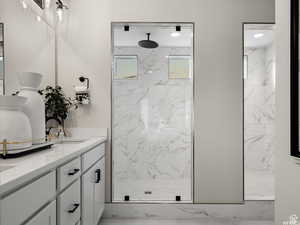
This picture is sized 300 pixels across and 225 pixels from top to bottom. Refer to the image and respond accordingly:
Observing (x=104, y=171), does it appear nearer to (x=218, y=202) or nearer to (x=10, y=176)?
(x=218, y=202)

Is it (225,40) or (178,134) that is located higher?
(225,40)

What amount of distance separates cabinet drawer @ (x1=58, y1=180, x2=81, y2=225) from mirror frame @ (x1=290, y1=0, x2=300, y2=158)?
1367mm

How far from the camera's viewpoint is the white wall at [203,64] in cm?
248

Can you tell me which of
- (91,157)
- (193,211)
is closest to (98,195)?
(91,157)

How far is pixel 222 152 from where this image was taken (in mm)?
2492

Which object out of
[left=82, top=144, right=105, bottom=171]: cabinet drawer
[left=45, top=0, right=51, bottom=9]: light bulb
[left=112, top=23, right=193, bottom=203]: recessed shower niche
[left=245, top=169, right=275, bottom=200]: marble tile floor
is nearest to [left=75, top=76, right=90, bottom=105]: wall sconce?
[left=112, top=23, right=193, bottom=203]: recessed shower niche

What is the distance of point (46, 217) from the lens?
104 cm

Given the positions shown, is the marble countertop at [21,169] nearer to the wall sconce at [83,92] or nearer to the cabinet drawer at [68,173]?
the cabinet drawer at [68,173]

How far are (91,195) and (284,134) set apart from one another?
1.51 m

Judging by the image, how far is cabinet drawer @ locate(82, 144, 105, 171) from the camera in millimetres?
1649

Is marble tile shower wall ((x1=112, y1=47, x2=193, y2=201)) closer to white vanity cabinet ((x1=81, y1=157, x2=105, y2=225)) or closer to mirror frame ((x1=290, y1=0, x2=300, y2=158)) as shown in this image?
white vanity cabinet ((x1=81, y1=157, x2=105, y2=225))

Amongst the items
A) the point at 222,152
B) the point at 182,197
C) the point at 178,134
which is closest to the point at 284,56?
the point at 222,152

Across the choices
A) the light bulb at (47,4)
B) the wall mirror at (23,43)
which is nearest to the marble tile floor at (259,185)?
the wall mirror at (23,43)

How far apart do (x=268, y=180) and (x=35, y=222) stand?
9.97 feet
